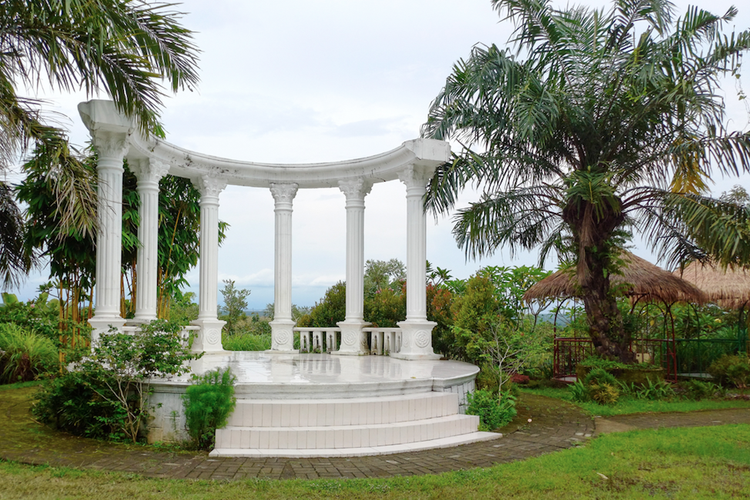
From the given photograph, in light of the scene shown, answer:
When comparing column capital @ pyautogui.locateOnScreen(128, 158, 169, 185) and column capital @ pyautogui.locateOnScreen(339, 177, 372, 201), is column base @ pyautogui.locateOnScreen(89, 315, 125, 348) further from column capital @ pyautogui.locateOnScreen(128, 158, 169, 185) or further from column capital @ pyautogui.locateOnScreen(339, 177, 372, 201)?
column capital @ pyautogui.locateOnScreen(339, 177, 372, 201)

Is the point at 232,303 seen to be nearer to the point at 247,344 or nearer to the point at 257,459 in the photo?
the point at 247,344

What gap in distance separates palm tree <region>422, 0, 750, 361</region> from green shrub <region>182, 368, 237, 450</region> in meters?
6.53

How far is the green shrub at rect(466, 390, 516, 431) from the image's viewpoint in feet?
28.4

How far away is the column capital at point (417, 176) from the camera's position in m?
12.5

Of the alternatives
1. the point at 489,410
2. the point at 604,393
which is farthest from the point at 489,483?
the point at 604,393

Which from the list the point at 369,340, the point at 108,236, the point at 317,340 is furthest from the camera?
the point at 317,340

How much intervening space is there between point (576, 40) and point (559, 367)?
8.02 metres

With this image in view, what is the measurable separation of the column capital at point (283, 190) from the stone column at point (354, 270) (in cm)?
120

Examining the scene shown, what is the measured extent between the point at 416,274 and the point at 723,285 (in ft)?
26.8

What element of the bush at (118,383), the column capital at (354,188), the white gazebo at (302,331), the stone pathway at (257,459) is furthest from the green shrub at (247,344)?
the bush at (118,383)

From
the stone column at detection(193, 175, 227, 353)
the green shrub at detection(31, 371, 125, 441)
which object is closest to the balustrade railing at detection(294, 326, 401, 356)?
the stone column at detection(193, 175, 227, 353)

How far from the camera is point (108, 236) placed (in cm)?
991

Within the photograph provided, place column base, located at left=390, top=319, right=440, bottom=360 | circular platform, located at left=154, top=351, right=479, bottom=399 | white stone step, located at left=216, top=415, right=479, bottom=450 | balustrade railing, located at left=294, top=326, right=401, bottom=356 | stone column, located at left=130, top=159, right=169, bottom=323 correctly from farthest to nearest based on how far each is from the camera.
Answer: balustrade railing, located at left=294, top=326, right=401, bottom=356
column base, located at left=390, top=319, right=440, bottom=360
stone column, located at left=130, top=159, right=169, bottom=323
circular platform, located at left=154, top=351, right=479, bottom=399
white stone step, located at left=216, top=415, right=479, bottom=450

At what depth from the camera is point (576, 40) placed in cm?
1227
